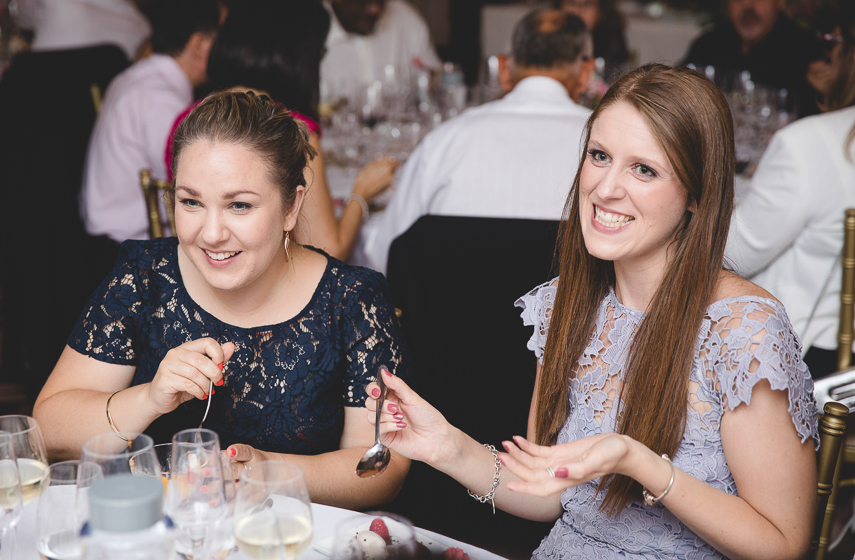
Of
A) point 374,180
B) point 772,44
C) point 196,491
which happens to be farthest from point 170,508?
point 772,44

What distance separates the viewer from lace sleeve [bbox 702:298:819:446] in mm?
1309

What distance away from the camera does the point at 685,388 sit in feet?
4.60

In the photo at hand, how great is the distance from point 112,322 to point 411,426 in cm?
73

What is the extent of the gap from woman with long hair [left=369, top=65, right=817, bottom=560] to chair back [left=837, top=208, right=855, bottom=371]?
1.16 metres

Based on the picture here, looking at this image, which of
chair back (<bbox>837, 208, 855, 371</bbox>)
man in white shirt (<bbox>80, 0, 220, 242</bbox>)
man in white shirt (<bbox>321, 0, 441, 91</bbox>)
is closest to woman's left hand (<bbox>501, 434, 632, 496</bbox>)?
chair back (<bbox>837, 208, 855, 371</bbox>)

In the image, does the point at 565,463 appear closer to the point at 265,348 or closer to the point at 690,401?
the point at 690,401

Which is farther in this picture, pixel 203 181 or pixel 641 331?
pixel 203 181

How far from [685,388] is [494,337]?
77 centimetres

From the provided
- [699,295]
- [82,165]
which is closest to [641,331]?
[699,295]

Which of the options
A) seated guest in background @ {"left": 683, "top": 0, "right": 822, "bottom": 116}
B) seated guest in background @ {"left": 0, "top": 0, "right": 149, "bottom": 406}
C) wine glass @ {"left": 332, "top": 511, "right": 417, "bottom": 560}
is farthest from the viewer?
seated guest in background @ {"left": 683, "top": 0, "right": 822, "bottom": 116}

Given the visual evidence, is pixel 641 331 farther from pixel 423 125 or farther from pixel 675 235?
pixel 423 125

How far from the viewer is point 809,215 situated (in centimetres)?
251

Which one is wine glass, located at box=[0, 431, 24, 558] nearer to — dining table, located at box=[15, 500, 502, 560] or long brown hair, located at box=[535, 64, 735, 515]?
dining table, located at box=[15, 500, 502, 560]

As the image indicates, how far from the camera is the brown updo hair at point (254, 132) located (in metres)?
1.62
